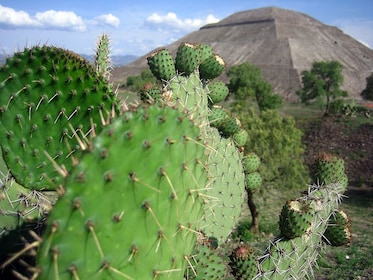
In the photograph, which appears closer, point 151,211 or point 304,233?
point 151,211

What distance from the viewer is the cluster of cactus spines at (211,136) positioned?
283cm

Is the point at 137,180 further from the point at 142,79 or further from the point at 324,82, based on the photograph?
the point at 142,79

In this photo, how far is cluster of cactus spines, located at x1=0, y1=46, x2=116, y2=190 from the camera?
1837 millimetres

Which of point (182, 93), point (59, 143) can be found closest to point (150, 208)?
point (59, 143)

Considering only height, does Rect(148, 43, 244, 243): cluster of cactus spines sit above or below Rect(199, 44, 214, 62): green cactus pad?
below

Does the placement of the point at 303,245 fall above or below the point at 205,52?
below

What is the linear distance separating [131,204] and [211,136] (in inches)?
45.3

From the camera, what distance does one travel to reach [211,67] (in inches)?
127

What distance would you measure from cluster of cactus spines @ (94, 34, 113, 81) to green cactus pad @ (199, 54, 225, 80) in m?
0.76

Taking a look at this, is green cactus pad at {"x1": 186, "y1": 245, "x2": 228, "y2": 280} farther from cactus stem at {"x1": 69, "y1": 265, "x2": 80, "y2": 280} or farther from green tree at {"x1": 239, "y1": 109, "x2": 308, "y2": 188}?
green tree at {"x1": 239, "y1": 109, "x2": 308, "y2": 188}

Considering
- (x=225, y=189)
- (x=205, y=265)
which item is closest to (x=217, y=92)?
(x=225, y=189)

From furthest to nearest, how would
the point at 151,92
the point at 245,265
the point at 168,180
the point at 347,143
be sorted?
the point at 347,143 → the point at 151,92 → the point at 245,265 → the point at 168,180

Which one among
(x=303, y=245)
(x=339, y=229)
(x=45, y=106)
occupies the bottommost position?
(x=303, y=245)

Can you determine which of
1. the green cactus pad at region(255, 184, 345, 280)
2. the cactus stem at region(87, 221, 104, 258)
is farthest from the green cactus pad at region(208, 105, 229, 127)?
the cactus stem at region(87, 221, 104, 258)
